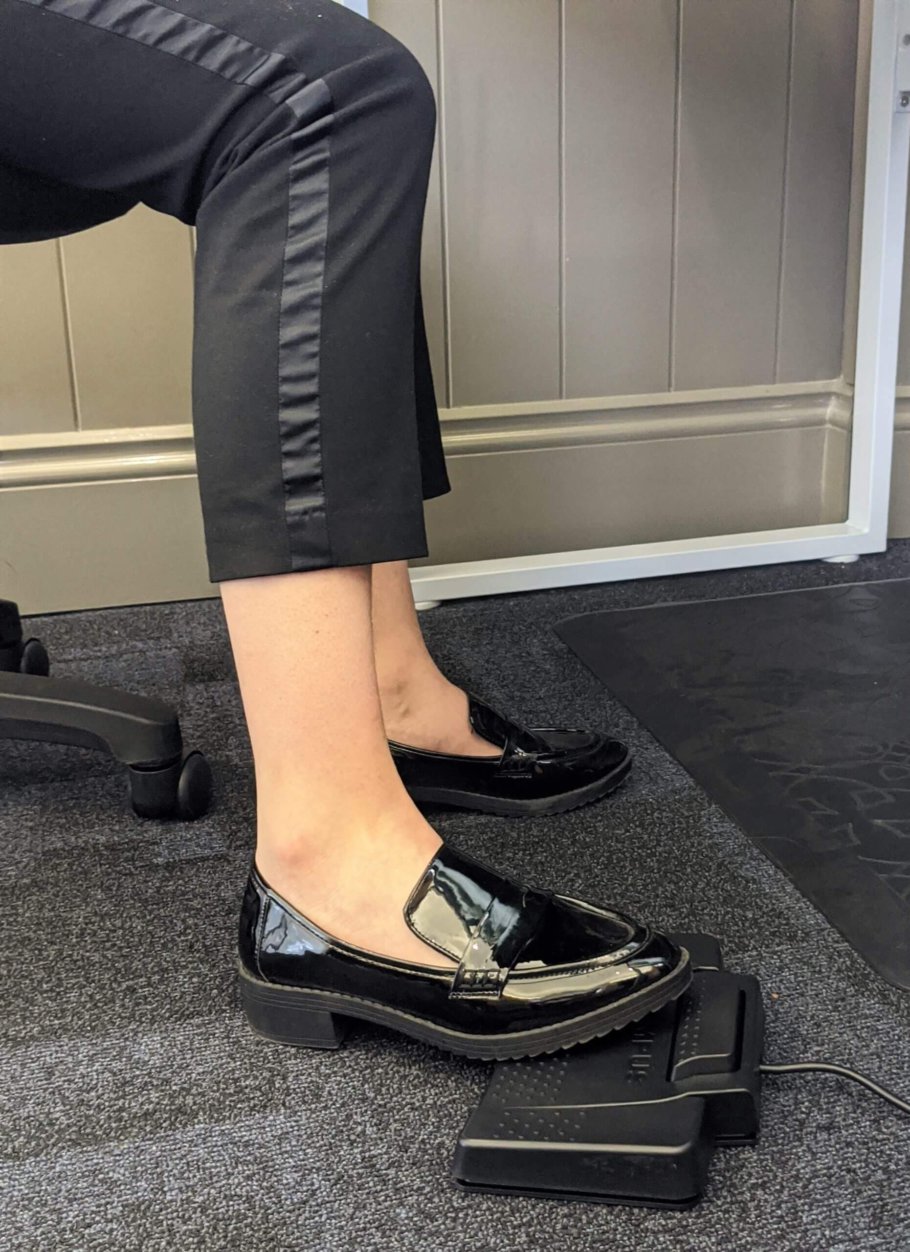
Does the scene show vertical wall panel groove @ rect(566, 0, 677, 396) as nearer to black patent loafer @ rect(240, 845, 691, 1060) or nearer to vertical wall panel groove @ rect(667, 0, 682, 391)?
vertical wall panel groove @ rect(667, 0, 682, 391)

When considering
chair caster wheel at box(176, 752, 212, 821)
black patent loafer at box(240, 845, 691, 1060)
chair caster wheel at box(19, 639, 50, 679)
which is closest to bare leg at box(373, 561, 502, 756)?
chair caster wheel at box(176, 752, 212, 821)

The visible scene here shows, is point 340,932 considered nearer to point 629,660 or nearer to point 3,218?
point 3,218

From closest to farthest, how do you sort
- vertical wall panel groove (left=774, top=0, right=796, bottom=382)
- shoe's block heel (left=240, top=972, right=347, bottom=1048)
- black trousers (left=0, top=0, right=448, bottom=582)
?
1. black trousers (left=0, top=0, right=448, bottom=582)
2. shoe's block heel (left=240, top=972, right=347, bottom=1048)
3. vertical wall panel groove (left=774, top=0, right=796, bottom=382)

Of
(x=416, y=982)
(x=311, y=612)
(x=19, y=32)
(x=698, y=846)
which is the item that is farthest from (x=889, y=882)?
(x=19, y=32)

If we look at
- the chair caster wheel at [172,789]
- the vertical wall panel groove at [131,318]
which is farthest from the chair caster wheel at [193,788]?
the vertical wall panel groove at [131,318]

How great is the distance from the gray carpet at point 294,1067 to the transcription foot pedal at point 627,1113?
0.5 inches

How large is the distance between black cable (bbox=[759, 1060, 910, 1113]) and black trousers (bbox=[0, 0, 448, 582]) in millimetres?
320

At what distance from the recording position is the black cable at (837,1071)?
22.8 inches

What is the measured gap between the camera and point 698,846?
33.5 inches

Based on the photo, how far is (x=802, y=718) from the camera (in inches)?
41.4

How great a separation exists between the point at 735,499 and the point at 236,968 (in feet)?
3.64

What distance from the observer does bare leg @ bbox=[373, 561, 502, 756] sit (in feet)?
2.89

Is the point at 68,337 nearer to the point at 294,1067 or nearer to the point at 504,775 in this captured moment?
the point at 504,775

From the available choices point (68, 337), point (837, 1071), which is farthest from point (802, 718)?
point (68, 337)
